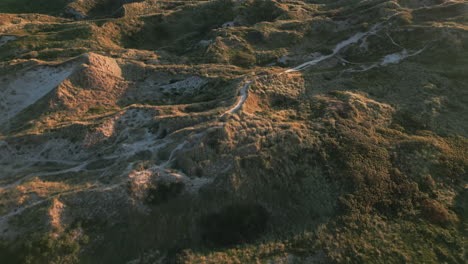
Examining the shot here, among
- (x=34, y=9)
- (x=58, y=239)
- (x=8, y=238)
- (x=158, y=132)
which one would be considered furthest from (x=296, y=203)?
(x=34, y=9)

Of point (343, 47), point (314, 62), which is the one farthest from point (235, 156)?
point (343, 47)

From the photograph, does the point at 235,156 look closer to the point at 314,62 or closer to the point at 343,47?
the point at 314,62

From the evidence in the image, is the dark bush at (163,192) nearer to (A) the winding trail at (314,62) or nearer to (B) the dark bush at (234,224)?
(B) the dark bush at (234,224)

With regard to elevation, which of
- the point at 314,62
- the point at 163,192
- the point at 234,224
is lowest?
the point at 234,224

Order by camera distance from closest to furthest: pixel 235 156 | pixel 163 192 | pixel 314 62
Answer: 1. pixel 163 192
2. pixel 235 156
3. pixel 314 62

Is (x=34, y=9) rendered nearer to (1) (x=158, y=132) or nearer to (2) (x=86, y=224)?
(1) (x=158, y=132)

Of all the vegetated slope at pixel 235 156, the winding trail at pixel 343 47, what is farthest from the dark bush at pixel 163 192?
the winding trail at pixel 343 47

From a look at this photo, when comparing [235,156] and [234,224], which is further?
[235,156]
